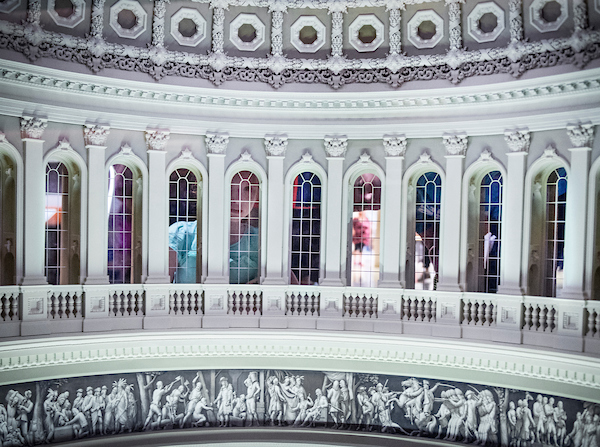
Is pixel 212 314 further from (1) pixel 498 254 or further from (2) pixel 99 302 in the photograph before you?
(1) pixel 498 254

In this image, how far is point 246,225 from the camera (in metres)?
22.8

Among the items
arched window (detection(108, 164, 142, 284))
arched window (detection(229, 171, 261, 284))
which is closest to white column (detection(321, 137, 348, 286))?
arched window (detection(229, 171, 261, 284))

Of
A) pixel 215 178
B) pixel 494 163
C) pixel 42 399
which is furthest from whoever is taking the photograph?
pixel 215 178

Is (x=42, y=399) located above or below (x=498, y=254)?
below

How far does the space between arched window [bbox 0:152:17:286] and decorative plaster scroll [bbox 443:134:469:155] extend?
1315 cm

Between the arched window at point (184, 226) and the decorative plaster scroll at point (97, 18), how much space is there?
499 cm

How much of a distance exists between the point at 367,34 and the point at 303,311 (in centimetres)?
946

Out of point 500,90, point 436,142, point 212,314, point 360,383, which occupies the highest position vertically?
point 500,90

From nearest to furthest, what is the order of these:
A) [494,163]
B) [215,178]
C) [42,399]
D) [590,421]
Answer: [590,421] < [42,399] < [494,163] < [215,178]

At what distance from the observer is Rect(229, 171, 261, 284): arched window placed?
22641 mm

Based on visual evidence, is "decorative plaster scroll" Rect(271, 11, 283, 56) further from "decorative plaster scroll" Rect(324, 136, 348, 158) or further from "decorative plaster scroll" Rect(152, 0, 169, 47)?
"decorative plaster scroll" Rect(152, 0, 169, 47)

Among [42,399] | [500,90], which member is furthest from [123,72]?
[500,90]

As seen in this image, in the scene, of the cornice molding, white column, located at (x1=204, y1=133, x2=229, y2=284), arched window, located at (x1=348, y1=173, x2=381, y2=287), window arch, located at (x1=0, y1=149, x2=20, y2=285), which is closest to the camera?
the cornice molding

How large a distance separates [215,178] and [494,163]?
891 cm
